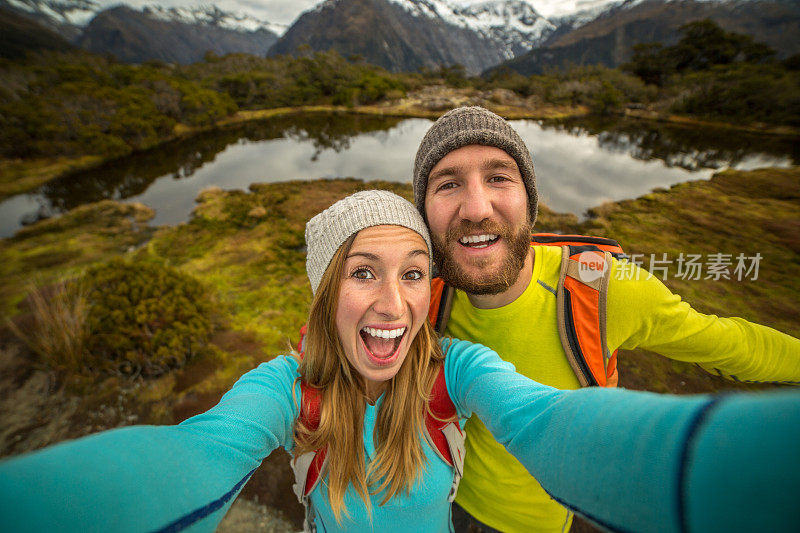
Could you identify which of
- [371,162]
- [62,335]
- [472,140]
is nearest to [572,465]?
[472,140]

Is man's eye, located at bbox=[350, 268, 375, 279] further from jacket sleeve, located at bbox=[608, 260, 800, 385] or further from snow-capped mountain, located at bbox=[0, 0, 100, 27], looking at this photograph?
snow-capped mountain, located at bbox=[0, 0, 100, 27]

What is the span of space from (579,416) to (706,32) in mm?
68323

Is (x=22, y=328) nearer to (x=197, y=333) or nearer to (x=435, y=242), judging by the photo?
(x=197, y=333)

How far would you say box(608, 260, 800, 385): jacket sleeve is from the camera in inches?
62.4

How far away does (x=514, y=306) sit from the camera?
172cm

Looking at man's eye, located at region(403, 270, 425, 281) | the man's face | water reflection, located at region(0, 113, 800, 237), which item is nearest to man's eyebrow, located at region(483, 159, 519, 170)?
the man's face

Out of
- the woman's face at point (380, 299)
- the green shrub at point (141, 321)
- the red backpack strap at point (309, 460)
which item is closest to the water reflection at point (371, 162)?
the green shrub at point (141, 321)

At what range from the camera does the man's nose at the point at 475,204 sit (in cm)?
165

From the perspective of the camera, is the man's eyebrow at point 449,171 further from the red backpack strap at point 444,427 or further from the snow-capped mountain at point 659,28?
the snow-capped mountain at point 659,28

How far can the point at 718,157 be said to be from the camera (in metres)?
17.6

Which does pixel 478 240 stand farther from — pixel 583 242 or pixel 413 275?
pixel 583 242

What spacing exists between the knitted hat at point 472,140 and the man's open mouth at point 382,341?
2.75 feet

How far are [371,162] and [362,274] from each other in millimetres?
19060

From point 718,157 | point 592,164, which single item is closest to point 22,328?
point 592,164
